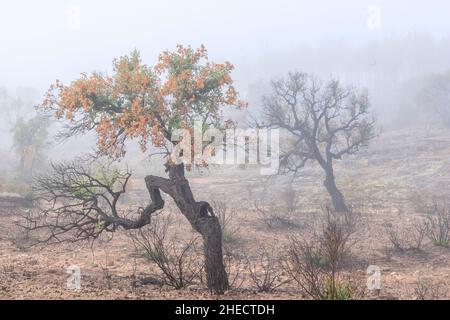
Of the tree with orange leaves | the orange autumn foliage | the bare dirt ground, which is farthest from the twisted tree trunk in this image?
the orange autumn foliage

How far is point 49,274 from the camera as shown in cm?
980

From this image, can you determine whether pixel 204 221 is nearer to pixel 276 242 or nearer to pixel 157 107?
pixel 157 107

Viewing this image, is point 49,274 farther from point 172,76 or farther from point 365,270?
point 365,270

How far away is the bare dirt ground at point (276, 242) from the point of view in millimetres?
8523

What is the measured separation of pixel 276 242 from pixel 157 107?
8.33 metres

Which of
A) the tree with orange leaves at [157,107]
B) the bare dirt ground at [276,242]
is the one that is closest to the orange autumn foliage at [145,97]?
the tree with orange leaves at [157,107]

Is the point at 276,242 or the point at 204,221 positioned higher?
the point at 204,221

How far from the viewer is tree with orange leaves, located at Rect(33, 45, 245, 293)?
29.0 ft

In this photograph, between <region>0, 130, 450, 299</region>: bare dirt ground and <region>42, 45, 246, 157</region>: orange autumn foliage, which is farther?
<region>42, 45, 246, 157</region>: orange autumn foliage

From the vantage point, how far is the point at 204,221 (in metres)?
8.98

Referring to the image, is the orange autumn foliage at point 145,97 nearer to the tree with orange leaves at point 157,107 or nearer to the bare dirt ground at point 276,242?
the tree with orange leaves at point 157,107

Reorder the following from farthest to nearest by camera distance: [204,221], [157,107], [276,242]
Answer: [276,242]
[157,107]
[204,221]

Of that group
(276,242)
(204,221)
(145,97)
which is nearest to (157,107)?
(145,97)

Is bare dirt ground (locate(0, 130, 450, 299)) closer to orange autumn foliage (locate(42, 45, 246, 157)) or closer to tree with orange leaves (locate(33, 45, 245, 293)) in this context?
tree with orange leaves (locate(33, 45, 245, 293))
